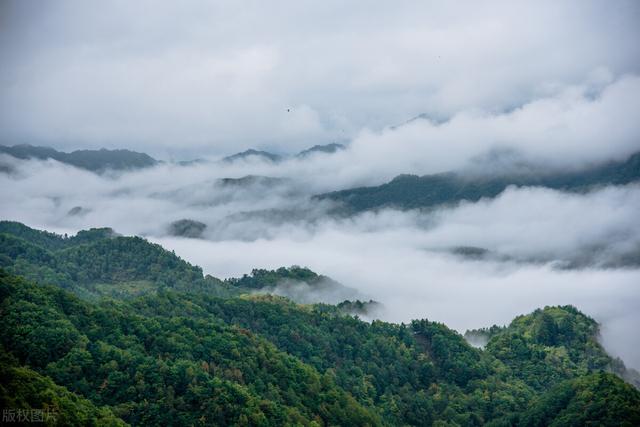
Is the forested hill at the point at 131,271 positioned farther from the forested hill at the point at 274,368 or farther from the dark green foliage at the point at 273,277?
the forested hill at the point at 274,368

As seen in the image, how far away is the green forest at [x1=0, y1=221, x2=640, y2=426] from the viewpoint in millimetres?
48781

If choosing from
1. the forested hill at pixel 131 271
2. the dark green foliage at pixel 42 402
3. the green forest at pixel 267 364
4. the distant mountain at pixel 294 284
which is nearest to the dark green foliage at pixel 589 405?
the green forest at pixel 267 364

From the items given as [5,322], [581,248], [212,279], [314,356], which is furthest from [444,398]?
[581,248]

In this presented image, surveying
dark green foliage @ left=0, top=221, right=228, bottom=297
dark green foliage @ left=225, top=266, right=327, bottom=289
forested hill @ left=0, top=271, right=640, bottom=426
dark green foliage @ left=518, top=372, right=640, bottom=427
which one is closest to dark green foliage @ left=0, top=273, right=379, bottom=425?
forested hill @ left=0, top=271, right=640, bottom=426

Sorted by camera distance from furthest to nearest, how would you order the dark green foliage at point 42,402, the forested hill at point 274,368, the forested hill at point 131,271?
1. the forested hill at point 131,271
2. the forested hill at point 274,368
3. the dark green foliage at point 42,402

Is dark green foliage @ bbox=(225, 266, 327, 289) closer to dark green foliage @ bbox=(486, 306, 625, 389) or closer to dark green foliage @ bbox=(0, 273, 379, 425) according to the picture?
dark green foliage @ bbox=(486, 306, 625, 389)

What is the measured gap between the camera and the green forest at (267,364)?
4878cm

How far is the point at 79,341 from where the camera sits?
167ft

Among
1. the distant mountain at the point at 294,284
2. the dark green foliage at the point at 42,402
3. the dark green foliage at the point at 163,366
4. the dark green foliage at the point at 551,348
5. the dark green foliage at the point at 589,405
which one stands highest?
the distant mountain at the point at 294,284

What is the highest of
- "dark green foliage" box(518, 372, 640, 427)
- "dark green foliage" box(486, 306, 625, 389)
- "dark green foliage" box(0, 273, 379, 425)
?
"dark green foliage" box(486, 306, 625, 389)

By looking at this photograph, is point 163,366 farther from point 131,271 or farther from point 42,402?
point 131,271

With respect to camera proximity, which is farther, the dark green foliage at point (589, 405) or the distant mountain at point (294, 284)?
the distant mountain at point (294, 284)

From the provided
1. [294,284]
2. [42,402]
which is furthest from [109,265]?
[42,402]

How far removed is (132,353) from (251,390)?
9176 mm
